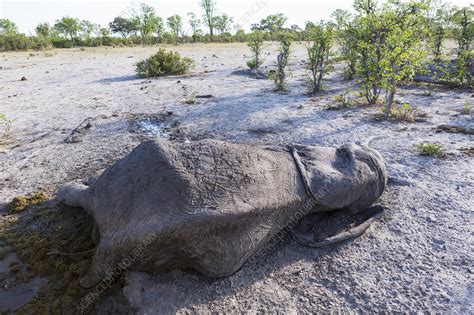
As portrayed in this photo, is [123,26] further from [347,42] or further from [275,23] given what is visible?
[347,42]

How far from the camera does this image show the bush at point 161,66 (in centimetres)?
1267

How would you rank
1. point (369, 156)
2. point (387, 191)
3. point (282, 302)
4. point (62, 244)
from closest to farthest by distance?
point (282, 302), point (62, 244), point (369, 156), point (387, 191)

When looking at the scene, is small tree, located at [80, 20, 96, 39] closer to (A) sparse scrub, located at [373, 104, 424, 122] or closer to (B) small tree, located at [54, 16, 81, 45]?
(B) small tree, located at [54, 16, 81, 45]

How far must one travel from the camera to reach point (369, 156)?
352cm

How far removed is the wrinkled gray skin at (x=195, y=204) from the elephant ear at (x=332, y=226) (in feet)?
0.81

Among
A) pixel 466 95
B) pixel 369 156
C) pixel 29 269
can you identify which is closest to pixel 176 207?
pixel 29 269

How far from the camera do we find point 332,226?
3.37m

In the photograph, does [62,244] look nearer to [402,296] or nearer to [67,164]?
[67,164]

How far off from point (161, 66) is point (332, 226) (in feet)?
37.1

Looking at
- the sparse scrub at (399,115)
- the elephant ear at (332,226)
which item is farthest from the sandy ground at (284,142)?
the sparse scrub at (399,115)

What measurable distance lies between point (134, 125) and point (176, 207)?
4.65 meters

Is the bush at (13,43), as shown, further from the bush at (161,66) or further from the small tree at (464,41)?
the small tree at (464,41)

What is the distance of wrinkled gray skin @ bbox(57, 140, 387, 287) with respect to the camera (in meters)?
2.32

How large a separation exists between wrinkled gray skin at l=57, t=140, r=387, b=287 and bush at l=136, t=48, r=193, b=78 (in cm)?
1047
